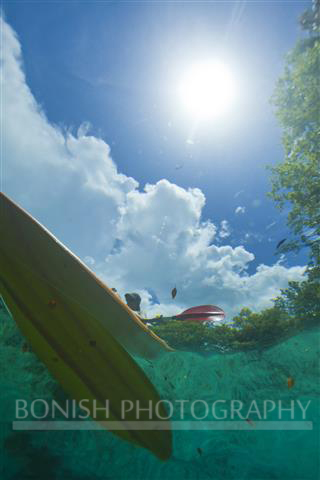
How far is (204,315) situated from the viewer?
386cm

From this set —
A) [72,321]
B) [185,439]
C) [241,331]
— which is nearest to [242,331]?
[241,331]

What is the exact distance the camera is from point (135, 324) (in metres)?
2.29

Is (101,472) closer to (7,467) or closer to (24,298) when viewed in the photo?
(7,467)

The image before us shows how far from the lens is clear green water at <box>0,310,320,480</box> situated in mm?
2441

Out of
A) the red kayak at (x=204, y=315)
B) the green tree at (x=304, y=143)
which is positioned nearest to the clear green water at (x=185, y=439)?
the red kayak at (x=204, y=315)

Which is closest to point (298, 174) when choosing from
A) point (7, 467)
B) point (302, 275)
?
point (302, 275)

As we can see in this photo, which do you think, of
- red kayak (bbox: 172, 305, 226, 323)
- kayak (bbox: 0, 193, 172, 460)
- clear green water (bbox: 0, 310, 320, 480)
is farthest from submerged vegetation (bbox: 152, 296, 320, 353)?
kayak (bbox: 0, 193, 172, 460)

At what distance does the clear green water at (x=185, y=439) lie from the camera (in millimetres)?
2441

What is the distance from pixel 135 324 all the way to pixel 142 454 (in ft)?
4.98

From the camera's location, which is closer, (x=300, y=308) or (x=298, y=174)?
(x=300, y=308)

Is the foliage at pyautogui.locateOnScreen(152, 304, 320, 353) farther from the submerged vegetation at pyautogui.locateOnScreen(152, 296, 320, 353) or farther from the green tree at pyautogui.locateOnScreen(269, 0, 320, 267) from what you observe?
→ the green tree at pyautogui.locateOnScreen(269, 0, 320, 267)

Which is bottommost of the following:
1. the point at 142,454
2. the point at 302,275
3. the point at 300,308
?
the point at 142,454

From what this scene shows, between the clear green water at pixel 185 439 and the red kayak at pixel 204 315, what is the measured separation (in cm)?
60

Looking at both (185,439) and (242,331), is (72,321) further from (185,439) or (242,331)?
(242,331)
